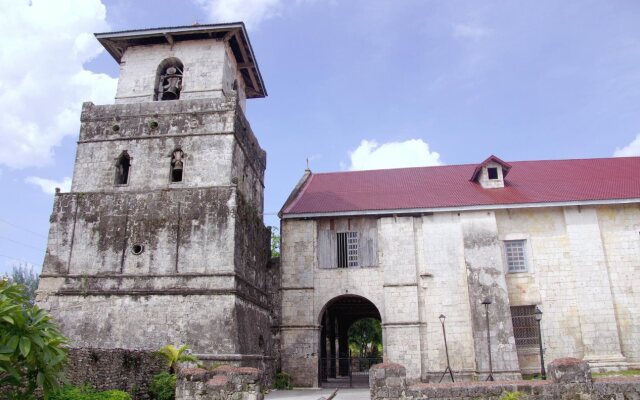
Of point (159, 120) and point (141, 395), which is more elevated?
point (159, 120)

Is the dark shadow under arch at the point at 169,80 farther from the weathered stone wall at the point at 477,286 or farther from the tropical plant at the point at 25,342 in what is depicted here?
the tropical plant at the point at 25,342

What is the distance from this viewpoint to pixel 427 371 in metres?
19.2

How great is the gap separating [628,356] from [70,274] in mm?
20276

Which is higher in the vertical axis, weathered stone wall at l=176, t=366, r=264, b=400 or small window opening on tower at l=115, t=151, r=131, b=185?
small window opening on tower at l=115, t=151, r=131, b=185

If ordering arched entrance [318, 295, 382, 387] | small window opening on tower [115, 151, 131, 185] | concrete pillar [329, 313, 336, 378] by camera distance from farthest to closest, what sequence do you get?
1. concrete pillar [329, 313, 336, 378]
2. arched entrance [318, 295, 382, 387]
3. small window opening on tower [115, 151, 131, 185]

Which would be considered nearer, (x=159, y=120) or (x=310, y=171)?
(x=159, y=120)

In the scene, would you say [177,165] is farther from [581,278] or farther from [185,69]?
[581,278]

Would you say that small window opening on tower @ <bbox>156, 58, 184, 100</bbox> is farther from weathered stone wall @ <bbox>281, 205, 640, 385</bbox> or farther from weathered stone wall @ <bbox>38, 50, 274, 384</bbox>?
weathered stone wall @ <bbox>281, 205, 640, 385</bbox>

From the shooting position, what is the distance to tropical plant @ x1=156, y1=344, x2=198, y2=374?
14406 millimetres

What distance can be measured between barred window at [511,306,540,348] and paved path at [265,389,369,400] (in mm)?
6547

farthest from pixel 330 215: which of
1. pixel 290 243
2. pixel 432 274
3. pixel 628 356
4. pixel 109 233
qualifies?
pixel 628 356

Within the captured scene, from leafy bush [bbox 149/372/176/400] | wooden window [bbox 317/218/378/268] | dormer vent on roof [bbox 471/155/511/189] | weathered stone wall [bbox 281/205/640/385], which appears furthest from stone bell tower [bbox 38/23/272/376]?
dormer vent on roof [bbox 471/155/511/189]

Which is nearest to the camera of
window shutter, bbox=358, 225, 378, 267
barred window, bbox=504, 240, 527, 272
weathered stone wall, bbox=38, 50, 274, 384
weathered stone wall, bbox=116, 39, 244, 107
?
weathered stone wall, bbox=38, 50, 274, 384

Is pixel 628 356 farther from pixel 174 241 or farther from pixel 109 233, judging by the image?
pixel 109 233
